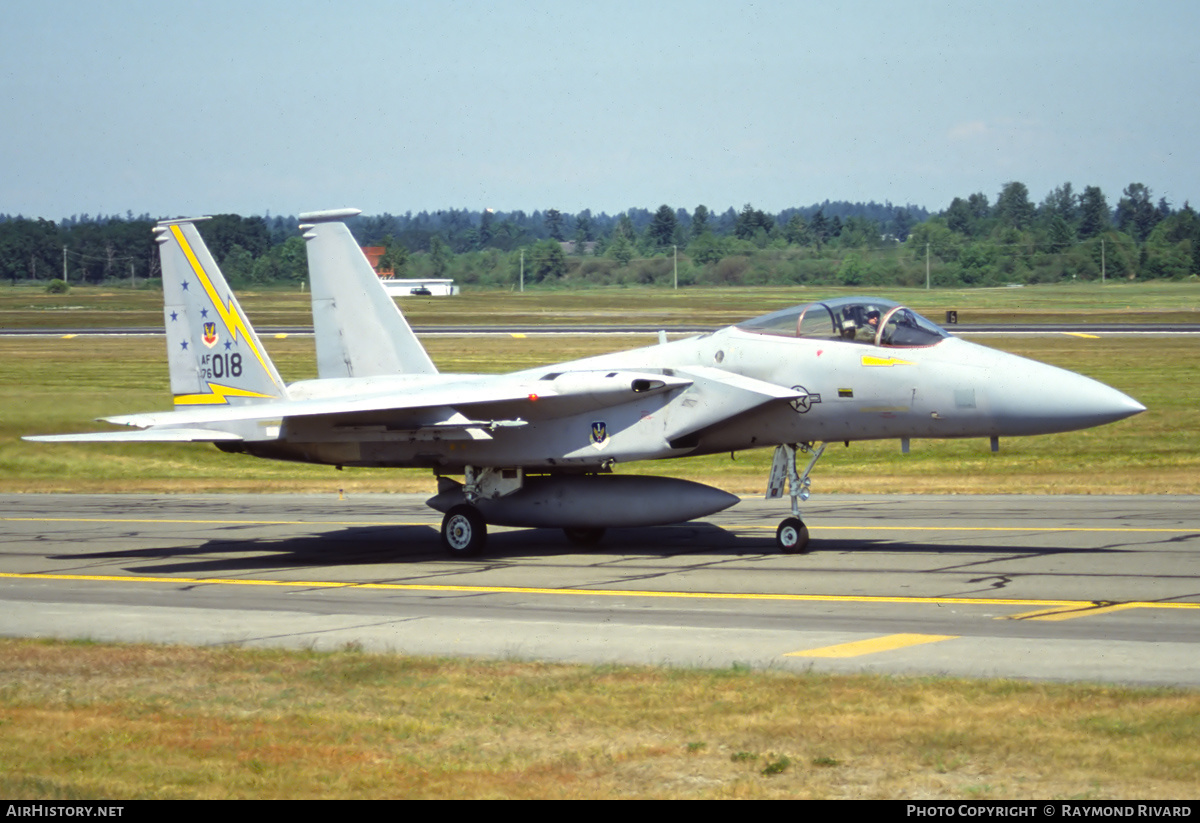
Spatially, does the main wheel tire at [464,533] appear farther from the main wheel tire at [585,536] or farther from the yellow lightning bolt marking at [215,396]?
the yellow lightning bolt marking at [215,396]

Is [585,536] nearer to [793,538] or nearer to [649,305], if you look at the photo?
[793,538]

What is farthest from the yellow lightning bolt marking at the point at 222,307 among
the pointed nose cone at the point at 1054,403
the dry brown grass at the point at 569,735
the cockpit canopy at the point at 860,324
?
the pointed nose cone at the point at 1054,403

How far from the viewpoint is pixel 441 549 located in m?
19.3

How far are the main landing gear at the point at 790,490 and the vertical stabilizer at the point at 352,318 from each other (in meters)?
5.99

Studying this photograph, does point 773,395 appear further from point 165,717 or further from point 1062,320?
point 1062,320

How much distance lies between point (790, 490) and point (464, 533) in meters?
4.56

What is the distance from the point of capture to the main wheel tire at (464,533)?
18406mm

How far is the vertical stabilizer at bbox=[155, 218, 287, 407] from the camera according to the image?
19.8m

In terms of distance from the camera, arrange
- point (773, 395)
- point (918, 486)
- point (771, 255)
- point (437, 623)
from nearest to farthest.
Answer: point (437, 623) < point (773, 395) < point (918, 486) < point (771, 255)

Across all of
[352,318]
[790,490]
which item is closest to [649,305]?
[352,318]

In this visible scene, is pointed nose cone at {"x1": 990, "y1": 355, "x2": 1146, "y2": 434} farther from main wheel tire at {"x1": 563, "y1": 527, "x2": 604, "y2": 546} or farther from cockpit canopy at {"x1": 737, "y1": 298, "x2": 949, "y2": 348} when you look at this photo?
main wheel tire at {"x1": 563, "y1": 527, "x2": 604, "y2": 546}

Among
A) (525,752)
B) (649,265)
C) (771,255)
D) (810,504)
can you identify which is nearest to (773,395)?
(810,504)

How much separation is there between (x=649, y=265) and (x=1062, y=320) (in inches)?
2816

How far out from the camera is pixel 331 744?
855 centimetres
